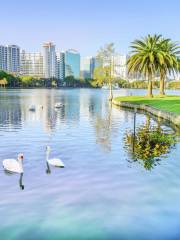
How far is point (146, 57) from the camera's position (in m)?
65.4

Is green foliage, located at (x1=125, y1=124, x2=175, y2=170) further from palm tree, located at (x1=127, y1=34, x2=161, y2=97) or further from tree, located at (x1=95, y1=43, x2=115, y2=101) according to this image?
tree, located at (x1=95, y1=43, x2=115, y2=101)

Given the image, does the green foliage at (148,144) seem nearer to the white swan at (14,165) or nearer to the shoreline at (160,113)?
the shoreline at (160,113)

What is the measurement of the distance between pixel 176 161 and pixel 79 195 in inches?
302

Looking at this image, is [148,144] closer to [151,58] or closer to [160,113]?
[160,113]

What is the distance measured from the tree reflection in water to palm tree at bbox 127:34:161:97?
34.6 metres

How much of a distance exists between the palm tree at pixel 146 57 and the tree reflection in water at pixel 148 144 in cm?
3461

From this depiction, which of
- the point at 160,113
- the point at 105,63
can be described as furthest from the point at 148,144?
the point at 105,63

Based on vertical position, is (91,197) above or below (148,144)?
below

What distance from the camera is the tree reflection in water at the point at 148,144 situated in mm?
19681

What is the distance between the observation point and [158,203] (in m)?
12.8

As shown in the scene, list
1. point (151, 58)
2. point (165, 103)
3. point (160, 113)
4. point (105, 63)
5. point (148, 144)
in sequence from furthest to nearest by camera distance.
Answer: point (105, 63), point (151, 58), point (165, 103), point (160, 113), point (148, 144)

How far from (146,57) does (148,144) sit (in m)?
44.0

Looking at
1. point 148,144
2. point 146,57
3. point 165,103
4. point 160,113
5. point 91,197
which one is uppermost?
point 146,57

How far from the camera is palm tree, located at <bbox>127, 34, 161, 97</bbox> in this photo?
6531 centimetres
